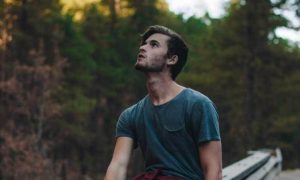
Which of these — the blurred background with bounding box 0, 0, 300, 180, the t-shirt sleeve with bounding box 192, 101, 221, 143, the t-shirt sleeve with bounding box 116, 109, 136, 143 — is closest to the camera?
the t-shirt sleeve with bounding box 192, 101, 221, 143

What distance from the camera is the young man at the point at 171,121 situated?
376cm

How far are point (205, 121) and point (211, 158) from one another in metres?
0.21

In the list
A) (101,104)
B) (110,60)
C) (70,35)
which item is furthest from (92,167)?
(70,35)

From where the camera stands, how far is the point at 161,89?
392 cm

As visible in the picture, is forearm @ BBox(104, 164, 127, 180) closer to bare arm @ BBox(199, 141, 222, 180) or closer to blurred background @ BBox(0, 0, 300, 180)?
bare arm @ BBox(199, 141, 222, 180)

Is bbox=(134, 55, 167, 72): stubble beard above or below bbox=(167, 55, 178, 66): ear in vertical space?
below

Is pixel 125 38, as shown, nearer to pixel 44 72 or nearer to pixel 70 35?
pixel 70 35

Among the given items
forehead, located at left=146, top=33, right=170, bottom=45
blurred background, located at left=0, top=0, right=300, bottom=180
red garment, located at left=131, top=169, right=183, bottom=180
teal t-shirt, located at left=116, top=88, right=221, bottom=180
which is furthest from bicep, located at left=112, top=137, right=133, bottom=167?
blurred background, located at left=0, top=0, right=300, bottom=180

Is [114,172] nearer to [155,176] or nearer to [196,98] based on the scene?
[155,176]

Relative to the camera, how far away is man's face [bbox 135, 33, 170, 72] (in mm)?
3902

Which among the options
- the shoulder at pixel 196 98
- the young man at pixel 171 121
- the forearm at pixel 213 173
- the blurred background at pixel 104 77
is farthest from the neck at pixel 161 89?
the blurred background at pixel 104 77

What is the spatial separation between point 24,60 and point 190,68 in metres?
14.8

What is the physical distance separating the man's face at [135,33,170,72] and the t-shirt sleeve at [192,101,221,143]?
337mm

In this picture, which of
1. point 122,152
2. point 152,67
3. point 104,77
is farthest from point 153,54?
point 104,77
